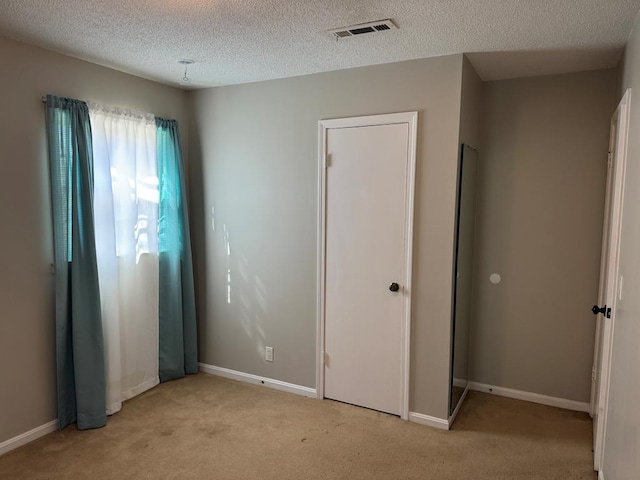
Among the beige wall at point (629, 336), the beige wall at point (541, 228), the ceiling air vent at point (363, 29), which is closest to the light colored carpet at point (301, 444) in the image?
the beige wall at point (541, 228)

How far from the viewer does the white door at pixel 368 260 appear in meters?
3.00

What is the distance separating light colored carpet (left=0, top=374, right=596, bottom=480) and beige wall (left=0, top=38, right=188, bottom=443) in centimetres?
30

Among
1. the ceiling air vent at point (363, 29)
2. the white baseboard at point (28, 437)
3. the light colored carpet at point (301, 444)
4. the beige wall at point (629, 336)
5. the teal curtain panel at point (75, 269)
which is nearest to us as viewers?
the beige wall at point (629, 336)

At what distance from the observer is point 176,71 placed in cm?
321

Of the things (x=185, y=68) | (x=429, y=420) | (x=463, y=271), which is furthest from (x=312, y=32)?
(x=429, y=420)

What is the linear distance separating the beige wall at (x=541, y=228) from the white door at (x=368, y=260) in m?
0.86

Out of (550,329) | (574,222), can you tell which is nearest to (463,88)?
(574,222)

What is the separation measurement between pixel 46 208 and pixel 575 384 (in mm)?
3804

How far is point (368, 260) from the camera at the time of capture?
3.13m

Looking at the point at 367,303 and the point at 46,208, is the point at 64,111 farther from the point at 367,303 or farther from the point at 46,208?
the point at 367,303

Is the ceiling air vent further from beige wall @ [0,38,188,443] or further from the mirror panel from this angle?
beige wall @ [0,38,188,443]

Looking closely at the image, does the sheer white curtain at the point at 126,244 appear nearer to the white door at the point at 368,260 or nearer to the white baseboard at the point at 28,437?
the white baseboard at the point at 28,437

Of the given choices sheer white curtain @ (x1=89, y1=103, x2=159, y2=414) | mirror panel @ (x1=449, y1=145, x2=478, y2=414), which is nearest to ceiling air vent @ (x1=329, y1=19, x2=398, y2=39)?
mirror panel @ (x1=449, y1=145, x2=478, y2=414)

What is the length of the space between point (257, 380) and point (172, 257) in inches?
47.9
